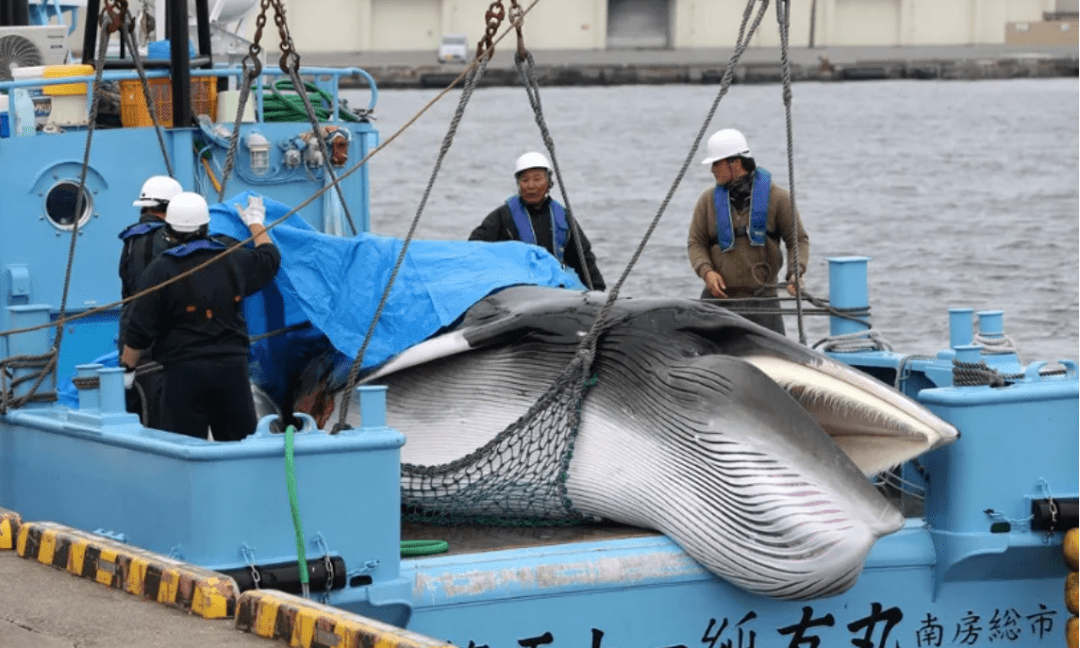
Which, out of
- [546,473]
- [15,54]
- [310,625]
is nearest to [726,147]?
[546,473]

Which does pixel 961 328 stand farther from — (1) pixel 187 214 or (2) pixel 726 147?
Result: (1) pixel 187 214

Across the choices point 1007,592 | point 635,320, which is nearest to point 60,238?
point 635,320

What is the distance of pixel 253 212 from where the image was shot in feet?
31.8

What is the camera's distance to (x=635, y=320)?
29.4 ft

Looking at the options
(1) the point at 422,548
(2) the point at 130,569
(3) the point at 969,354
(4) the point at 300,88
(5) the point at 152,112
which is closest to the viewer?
(2) the point at 130,569

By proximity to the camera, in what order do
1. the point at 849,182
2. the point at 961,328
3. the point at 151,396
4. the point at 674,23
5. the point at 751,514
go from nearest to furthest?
the point at 751,514, the point at 151,396, the point at 961,328, the point at 849,182, the point at 674,23

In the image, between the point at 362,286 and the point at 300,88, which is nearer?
the point at 362,286

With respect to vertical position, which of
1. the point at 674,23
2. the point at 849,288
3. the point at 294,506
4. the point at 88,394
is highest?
the point at 674,23

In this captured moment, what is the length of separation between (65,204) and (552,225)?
2719mm

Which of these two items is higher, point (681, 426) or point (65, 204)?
point (65, 204)

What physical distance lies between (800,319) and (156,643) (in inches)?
177

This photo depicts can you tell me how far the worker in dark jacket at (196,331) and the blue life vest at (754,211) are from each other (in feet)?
11.0

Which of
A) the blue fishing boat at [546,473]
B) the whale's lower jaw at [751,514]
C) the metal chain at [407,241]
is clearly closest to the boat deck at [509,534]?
the blue fishing boat at [546,473]

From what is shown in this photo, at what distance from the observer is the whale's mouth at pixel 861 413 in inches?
338
